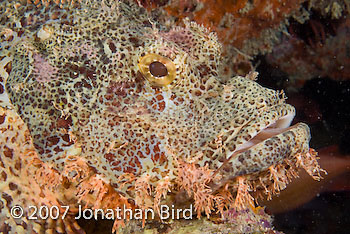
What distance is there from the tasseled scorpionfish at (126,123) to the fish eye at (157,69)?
10 mm

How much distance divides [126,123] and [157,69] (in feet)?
2.03

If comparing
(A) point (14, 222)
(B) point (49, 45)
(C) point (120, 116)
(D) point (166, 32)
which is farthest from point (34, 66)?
(A) point (14, 222)

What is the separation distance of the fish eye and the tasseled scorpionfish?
0.03 ft

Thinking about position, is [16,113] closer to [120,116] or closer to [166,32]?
[120,116]

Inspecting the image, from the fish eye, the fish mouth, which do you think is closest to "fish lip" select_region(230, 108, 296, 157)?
the fish mouth

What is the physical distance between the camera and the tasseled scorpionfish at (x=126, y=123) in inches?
110

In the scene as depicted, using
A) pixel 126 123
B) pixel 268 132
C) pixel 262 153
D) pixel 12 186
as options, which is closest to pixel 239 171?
pixel 262 153

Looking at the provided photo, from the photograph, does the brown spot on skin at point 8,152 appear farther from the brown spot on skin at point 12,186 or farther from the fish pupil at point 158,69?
the fish pupil at point 158,69

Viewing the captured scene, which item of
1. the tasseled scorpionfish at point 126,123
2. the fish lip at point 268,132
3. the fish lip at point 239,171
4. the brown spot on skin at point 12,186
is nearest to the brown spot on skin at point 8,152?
the tasseled scorpionfish at point 126,123

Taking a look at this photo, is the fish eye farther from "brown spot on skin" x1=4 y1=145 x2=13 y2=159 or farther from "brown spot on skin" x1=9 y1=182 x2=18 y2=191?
"brown spot on skin" x1=9 y1=182 x2=18 y2=191

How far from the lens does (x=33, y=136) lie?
10.1 ft

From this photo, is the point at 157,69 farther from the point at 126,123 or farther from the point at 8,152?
the point at 8,152

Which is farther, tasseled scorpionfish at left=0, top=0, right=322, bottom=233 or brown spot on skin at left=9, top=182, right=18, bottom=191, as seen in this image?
brown spot on skin at left=9, top=182, right=18, bottom=191

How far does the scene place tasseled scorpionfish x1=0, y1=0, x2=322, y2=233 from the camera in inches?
110
